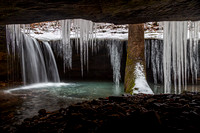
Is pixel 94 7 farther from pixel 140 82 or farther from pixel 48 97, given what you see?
pixel 48 97

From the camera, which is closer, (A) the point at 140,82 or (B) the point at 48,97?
(B) the point at 48,97

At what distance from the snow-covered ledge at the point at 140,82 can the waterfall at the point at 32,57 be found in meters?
6.98

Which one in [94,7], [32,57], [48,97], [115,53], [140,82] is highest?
[94,7]

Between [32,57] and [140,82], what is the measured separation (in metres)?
7.44

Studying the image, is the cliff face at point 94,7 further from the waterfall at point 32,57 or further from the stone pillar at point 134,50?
the waterfall at point 32,57

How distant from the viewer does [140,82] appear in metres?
5.46

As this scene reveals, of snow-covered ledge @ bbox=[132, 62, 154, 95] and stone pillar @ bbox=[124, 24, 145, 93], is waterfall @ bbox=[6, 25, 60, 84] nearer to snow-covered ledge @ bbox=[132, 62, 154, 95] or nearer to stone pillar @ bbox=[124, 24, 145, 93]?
stone pillar @ bbox=[124, 24, 145, 93]

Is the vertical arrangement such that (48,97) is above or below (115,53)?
below

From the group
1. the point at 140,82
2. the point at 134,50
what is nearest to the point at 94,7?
the point at 140,82

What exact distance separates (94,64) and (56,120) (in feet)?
31.3

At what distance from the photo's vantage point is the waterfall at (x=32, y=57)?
841 centimetres

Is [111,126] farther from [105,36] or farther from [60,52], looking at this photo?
[60,52]

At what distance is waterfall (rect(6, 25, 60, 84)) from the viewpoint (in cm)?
841

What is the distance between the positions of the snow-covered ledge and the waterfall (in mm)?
6981
